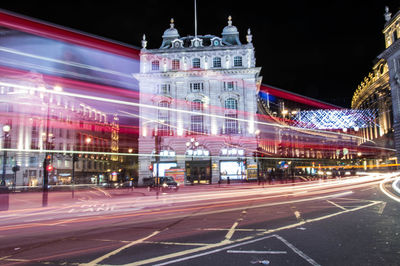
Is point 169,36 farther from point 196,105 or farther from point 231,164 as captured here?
point 231,164

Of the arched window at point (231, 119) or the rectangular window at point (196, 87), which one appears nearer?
the arched window at point (231, 119)

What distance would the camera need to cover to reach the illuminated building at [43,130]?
48.1m

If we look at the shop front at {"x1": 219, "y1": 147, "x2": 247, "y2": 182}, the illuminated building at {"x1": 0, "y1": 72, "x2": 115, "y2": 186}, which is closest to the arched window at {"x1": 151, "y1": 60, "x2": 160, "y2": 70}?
the illuminated building at {"x1": 0, "y1": 72, "x2": 115, "y2": 186}

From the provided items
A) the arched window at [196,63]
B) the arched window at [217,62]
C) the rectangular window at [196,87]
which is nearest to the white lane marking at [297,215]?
the rectangular window at [196,87]

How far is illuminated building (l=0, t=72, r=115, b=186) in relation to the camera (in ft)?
158

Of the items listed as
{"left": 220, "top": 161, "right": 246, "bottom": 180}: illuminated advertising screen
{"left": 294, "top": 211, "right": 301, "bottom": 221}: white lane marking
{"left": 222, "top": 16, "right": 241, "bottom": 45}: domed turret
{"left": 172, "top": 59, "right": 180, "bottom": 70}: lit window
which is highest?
{"left": 222, "top": 16, "right": 241, "bottom": 45}: domed turret

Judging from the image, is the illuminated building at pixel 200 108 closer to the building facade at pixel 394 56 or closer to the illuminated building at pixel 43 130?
the illuminated building at pixel 43 130

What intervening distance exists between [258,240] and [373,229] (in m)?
3.70

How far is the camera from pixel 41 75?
52.3 m

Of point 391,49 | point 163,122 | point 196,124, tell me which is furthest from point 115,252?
point 391,49

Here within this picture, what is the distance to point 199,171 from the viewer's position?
4722 cm

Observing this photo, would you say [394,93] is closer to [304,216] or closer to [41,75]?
[304,216]

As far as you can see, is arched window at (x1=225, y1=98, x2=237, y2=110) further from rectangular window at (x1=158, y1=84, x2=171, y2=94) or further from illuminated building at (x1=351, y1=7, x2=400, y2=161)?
illuminated building at (x1=351, y1=7, x2=400, y2=161)

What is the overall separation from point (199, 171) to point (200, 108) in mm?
10561
